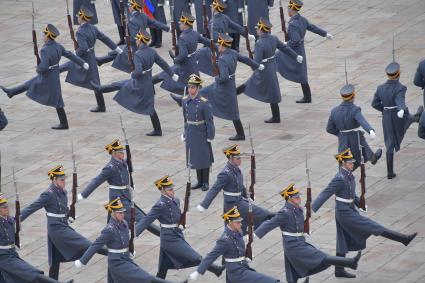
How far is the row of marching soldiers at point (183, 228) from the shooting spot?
25.1 metres

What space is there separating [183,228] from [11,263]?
110 inches


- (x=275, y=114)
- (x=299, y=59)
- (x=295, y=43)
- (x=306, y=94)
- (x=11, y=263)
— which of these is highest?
(x=11, y=263)

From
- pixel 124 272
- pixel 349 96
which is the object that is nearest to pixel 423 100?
pixel 349 96

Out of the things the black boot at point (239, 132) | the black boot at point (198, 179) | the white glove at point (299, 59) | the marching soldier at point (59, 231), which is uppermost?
the marching soldier at point (59, 231)

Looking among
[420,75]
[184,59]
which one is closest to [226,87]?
[184,59]

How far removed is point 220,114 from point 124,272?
8.13 m

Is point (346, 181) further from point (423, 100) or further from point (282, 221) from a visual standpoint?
point (423, 100)

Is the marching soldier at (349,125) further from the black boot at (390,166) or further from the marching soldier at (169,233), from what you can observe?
the marching soldier at (169,233)

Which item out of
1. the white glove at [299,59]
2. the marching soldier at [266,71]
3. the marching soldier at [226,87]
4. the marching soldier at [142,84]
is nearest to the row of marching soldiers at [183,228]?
the marching soldier at [226,87]

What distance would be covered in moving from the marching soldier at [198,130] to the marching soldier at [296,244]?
16.4 ft

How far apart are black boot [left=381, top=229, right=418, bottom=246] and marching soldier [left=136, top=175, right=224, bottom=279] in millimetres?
3065

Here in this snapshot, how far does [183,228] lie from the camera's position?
86.1 ft

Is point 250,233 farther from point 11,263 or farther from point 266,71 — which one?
point 266,71

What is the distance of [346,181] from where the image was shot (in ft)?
86.5
